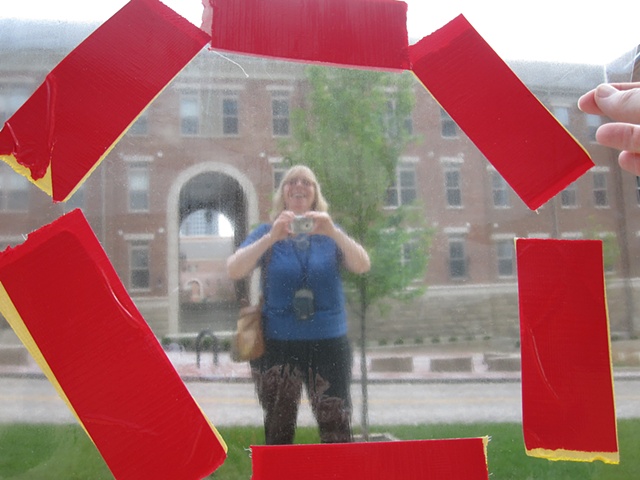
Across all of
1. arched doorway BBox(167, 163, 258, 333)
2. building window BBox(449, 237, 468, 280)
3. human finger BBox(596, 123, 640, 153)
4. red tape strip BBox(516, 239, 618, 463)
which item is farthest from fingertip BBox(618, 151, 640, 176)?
arched doorway BBox(167, 163, 258, 333)

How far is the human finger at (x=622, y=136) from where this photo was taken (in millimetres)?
696

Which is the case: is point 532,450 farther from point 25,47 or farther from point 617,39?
point 25,47

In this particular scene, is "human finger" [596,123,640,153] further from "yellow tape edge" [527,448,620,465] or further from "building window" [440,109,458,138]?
"yellow tape edge" [527,448,620,465]

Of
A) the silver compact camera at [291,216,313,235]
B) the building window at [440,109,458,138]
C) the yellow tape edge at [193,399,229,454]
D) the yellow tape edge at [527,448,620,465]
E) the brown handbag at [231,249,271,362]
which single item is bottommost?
the yellow tape edge at [527,448,620,465]

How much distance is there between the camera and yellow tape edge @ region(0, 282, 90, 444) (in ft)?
2.12

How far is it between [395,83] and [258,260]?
30cm

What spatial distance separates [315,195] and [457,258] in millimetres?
206

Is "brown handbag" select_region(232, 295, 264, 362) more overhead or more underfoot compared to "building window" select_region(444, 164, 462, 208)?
more underfoot

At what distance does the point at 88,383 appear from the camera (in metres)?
0.64

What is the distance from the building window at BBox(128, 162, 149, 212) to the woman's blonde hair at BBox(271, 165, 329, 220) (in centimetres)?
16

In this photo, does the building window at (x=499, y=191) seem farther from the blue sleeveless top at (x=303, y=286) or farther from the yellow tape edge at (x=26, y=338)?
the yellow tape edge at (x=26, y=338)

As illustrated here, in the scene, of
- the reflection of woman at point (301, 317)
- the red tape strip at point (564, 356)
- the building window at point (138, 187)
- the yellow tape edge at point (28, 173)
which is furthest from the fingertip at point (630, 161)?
the yellow tape edge at point (28, 173)

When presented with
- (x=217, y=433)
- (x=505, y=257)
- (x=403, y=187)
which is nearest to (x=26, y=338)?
(x=217, y=433)

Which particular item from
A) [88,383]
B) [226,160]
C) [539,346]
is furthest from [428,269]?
[88,383]
